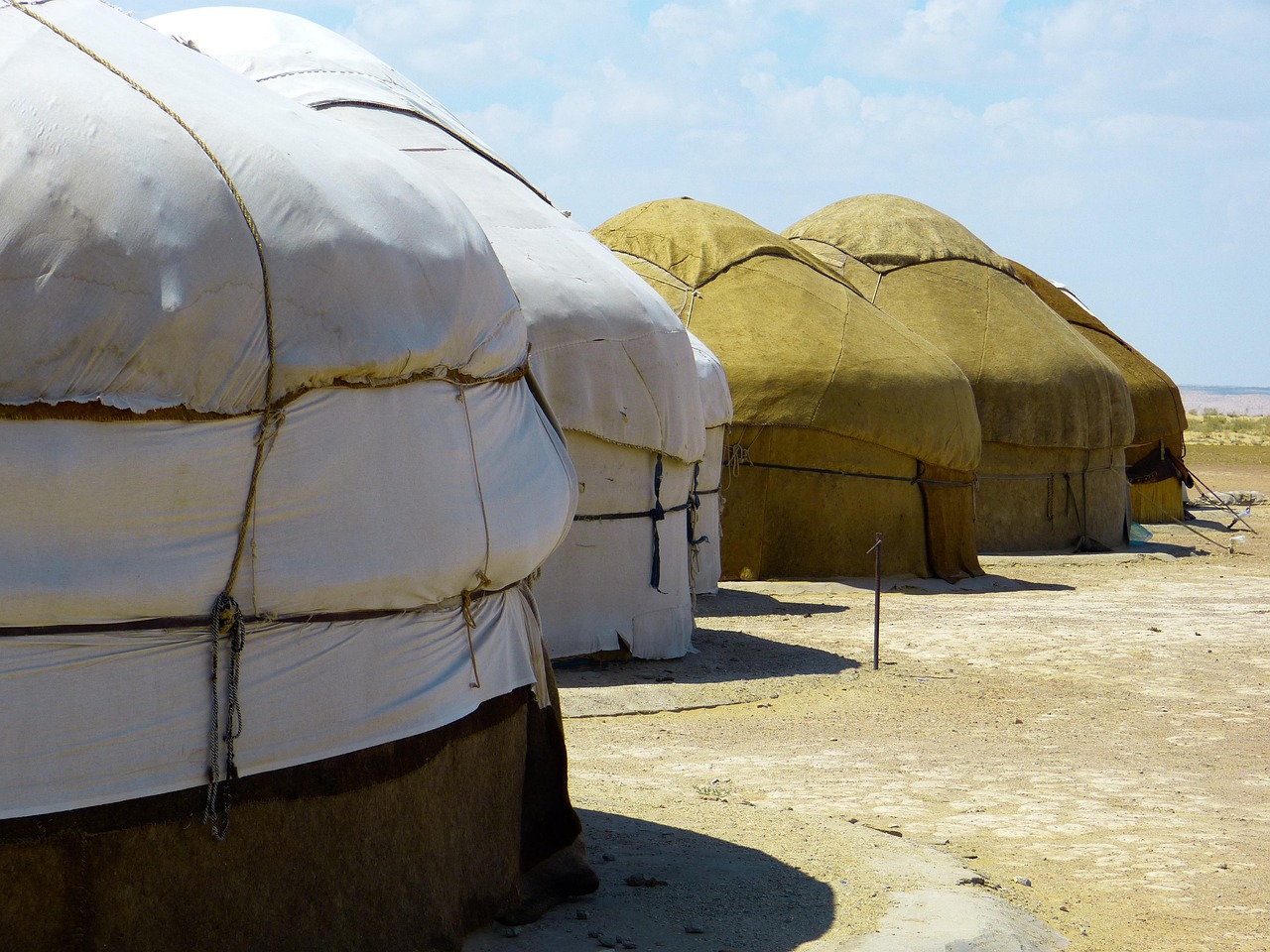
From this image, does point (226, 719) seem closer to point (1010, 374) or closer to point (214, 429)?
point (214, 429)

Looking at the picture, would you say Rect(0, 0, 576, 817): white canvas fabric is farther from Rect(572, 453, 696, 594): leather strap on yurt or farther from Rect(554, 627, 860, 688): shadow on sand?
Rect(572, 453, 696, 594): leather strap on yurt

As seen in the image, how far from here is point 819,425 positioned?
1248 cm

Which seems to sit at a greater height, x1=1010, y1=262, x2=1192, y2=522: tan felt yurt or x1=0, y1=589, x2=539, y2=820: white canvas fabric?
x1=1010, y1=262, x2=1192, y2=522: tan felt yurt

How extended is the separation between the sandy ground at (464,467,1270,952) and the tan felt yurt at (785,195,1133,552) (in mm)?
5249

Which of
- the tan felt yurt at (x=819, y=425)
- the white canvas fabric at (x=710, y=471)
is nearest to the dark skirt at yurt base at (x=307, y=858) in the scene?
the white canvas fabric at (x=710, y=471)

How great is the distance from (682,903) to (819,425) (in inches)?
349

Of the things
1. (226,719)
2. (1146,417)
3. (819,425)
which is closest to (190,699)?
(226,719)

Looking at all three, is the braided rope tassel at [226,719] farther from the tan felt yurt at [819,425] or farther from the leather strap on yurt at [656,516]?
the tan felt yurt at [819,425]

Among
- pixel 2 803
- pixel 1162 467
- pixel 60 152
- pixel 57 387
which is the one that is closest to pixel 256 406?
pixel 57 387

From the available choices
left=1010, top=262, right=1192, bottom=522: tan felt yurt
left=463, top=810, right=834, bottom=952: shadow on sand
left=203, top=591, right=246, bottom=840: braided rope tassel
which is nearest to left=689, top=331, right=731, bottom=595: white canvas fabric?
left=463, top=810, right=834, bottom=952: shadow on sand

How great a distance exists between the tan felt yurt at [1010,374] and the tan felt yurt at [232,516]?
13099 mm

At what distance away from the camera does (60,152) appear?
111 inches

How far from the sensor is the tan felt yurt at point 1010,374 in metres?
16.0

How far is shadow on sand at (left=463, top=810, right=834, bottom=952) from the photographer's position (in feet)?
11.8
